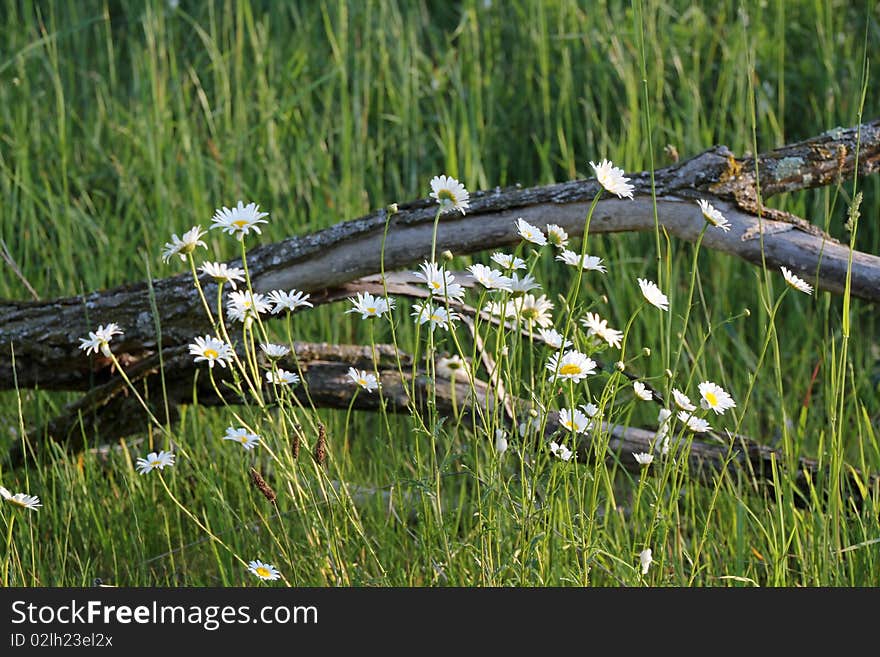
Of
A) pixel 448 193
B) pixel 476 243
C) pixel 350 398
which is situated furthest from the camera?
pixel 350 398

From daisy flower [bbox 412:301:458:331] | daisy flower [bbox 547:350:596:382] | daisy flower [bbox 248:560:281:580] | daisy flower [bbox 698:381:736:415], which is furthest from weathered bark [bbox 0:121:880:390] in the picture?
daisy flower [bbox 248:560:281:580]

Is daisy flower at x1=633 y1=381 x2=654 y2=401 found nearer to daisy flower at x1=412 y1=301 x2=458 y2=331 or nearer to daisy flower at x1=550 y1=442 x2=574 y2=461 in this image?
daisy flower at x1=550 y1=442 x2=574 y2=461

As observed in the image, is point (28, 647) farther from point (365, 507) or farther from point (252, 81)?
point (252, 81)

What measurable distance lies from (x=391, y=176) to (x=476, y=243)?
1.60 metres

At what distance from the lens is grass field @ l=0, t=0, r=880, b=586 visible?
96.3 inches

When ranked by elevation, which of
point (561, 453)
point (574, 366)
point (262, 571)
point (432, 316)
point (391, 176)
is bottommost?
point (262, 571)

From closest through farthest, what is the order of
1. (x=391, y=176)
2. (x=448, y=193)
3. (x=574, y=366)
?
(x=574, y=366) → (x=448, y=193) → (x=391, y=176)

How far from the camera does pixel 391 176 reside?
12.4 ft

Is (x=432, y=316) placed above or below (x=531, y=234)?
below

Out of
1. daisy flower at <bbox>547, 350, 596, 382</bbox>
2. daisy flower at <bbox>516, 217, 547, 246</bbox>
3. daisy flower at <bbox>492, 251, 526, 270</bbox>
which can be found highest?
daisy flower at <bbox>516, 217, 547, 246</bbox>

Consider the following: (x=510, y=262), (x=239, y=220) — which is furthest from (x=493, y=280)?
(x=239, y=220)

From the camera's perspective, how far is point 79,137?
3883 millimetres

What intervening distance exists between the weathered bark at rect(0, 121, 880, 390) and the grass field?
0.90ft

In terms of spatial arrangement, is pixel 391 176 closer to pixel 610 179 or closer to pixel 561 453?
pixel 610 179
